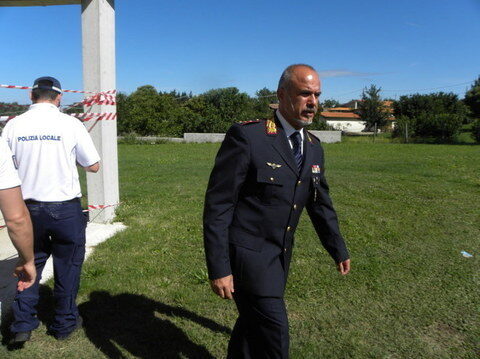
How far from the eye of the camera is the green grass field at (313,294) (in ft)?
11.6

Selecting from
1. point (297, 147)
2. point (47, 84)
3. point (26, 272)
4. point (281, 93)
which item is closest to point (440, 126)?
point (297, 147)

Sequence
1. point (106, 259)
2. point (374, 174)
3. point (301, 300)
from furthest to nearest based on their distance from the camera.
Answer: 1. point (374, 174)
2. point (106, 259)
3. point (301, 300)

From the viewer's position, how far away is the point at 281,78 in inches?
103

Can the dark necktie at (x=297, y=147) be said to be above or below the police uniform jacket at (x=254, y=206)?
above

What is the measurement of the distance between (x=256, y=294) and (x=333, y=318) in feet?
6.05

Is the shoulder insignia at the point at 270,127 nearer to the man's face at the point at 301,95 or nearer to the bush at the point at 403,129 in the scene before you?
the man's face at the point at 301,95

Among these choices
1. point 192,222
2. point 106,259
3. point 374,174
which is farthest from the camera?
point 374,174

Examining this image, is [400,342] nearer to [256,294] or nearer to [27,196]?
[256,294]

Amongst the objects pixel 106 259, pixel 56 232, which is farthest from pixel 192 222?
pixel 56 232

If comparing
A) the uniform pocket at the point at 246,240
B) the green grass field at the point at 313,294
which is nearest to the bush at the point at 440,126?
the green grass field at the point at 313,294

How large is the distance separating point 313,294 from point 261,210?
2308 mm

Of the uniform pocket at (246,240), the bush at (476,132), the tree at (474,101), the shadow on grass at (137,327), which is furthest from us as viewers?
the tree at (474,101)

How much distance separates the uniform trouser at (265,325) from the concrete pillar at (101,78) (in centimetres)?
504

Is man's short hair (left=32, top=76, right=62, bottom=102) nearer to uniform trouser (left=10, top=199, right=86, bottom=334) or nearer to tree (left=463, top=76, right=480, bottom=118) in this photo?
uniform trouser (left=10, top=199, right=86, bottom=334)
